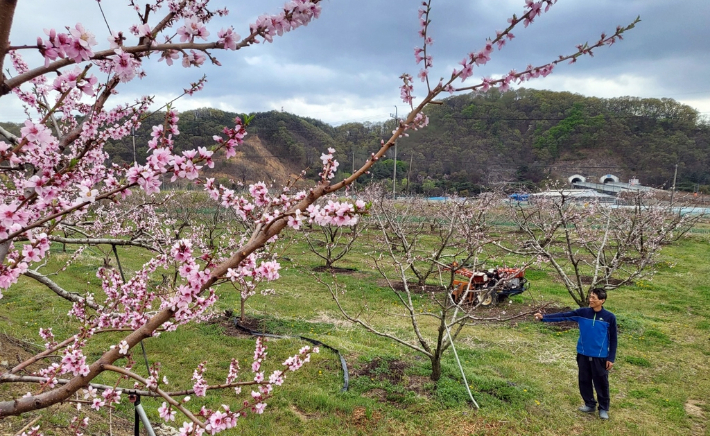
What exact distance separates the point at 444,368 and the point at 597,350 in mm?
1997

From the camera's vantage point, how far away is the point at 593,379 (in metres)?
4.72

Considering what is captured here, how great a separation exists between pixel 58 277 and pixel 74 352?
34.9 feet

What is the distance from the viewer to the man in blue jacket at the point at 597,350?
455 centimetres

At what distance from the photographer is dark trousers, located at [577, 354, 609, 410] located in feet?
15.0

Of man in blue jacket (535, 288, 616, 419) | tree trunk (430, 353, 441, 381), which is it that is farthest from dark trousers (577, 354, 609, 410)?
tree trunk (430, 353, 441, 381)

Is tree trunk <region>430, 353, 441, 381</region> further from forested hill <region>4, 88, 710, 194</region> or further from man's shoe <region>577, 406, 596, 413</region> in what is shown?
forested hill <region>4, 88, 710, 194</region>

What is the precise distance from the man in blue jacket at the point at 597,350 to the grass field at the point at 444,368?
→ 10.0 inches

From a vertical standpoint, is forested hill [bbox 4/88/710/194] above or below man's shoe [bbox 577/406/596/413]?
above

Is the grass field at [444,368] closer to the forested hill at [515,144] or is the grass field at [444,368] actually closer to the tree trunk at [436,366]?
the tree trunk at [436,366]

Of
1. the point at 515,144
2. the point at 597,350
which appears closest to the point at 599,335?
the point at 597,350

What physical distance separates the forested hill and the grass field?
99.1ft

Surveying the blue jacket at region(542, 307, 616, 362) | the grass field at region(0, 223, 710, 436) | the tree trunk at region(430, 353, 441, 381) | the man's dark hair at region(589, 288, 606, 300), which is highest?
the man's dark hair at region(589, 288, 606, 300)

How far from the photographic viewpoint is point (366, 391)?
5008 millimetres

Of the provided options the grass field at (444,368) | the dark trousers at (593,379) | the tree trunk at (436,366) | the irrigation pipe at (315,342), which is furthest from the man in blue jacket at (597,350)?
the irrigation pipe at (315,342)
